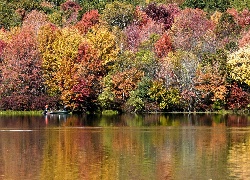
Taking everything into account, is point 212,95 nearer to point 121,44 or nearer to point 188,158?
point 121,44

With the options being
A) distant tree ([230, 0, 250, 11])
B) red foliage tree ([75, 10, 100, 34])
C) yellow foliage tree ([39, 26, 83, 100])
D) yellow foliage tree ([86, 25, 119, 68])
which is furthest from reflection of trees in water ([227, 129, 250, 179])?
distant tree ([230, 0, 250, 11])

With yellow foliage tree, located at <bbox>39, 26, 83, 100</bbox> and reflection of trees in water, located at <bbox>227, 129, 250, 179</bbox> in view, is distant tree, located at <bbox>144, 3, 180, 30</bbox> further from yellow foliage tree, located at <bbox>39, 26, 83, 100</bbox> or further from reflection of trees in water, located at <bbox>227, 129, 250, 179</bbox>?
reflection of trees in water, located at <bbox>227, 129, 250, 179</bbox>

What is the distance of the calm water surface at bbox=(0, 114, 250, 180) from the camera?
3195 cm

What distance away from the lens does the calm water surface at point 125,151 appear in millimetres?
31953

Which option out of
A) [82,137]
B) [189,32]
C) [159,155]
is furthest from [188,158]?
[189,32]

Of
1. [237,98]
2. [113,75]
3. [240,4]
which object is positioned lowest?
[237,98]

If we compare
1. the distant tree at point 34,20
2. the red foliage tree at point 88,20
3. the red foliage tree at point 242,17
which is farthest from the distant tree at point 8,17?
the red foliage tree at point 242,17

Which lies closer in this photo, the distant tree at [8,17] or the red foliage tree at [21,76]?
the red foliage tree at [21,76]

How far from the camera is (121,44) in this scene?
332 feet

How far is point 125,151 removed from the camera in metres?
40.8

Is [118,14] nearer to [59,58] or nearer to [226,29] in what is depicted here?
[226,29]

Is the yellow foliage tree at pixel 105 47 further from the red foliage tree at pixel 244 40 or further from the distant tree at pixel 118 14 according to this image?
the distant tree at pixel 118 14

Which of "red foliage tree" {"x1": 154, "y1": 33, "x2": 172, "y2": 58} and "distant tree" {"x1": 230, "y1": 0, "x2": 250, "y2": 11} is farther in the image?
"distant tree" {"x1": 230, "y1": 0, "x2": 250, "y2": 11}

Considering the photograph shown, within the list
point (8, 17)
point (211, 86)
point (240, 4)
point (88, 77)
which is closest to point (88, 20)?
point (8, 17)
